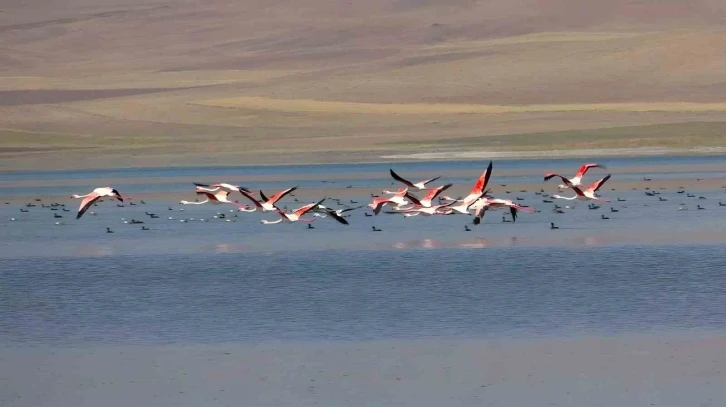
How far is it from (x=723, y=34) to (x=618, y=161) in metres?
41.3

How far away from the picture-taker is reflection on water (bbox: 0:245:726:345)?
14852 millimetres

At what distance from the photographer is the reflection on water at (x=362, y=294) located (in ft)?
48.7

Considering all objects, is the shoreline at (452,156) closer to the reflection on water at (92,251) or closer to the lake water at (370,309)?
the lake water at (370,309)

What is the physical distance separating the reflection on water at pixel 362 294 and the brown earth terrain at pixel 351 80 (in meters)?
30.3

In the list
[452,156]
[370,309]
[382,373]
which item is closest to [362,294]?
[370,309]

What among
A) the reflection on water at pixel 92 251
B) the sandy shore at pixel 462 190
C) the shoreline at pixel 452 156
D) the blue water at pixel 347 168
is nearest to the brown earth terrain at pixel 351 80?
the shoreline at pixel 452 156

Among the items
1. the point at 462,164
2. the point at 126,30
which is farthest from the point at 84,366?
the point at 126,30

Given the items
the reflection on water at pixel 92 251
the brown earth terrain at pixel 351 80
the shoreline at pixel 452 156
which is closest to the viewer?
the reflection on water at pixel 92 251

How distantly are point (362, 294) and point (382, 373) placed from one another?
4.84 m

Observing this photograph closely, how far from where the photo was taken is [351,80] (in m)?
84.2

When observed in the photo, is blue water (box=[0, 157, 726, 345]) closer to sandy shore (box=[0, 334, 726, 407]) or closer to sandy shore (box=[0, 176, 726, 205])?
sandy shore (box=[0, 334, 726, 407])

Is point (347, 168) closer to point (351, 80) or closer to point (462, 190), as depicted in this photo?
point (462, 190)

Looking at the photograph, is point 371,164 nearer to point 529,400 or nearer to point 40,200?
point 40,200

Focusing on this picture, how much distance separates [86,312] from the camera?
16.4 metres
